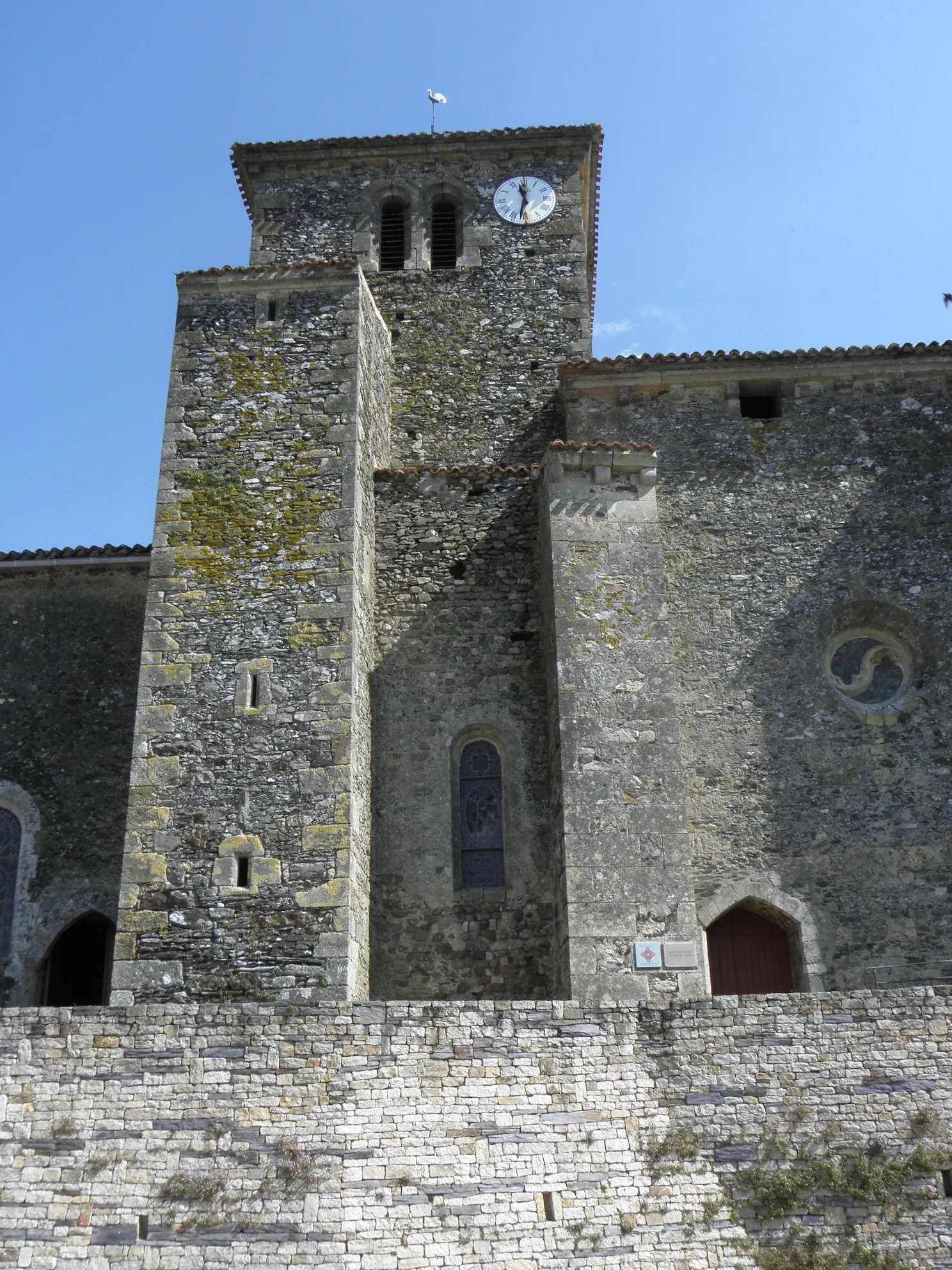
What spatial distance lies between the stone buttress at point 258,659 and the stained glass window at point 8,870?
3141mm

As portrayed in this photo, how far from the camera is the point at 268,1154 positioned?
9438 millimetres

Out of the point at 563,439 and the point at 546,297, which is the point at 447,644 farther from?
the point at 546,297

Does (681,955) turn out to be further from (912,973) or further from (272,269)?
(272,269)

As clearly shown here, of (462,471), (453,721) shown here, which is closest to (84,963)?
(453,721)

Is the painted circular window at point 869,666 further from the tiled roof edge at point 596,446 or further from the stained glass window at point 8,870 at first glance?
the stained glass window at point 8,870

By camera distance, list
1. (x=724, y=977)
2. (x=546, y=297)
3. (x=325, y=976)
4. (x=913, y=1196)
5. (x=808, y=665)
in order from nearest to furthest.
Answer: (x=913, y=1196) → (x=325, y=976) → (x=724, y=977) → (x=808, y=665) → (x=546, y=297)

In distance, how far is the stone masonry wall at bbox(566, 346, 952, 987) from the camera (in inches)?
518

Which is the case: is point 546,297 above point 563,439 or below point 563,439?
above

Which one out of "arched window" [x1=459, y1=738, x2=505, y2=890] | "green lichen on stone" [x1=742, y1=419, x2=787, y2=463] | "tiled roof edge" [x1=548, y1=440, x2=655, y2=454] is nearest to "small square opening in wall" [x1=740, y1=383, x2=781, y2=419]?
"green lichen on stone" [x1=742, y1=419, x2=787, y2=463]

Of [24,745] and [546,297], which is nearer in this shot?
[24,745]

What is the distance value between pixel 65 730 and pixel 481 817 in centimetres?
478

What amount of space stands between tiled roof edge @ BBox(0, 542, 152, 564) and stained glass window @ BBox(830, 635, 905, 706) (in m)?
7.92

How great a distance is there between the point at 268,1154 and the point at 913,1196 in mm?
4663

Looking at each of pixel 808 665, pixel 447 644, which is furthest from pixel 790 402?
pixel 447 644
